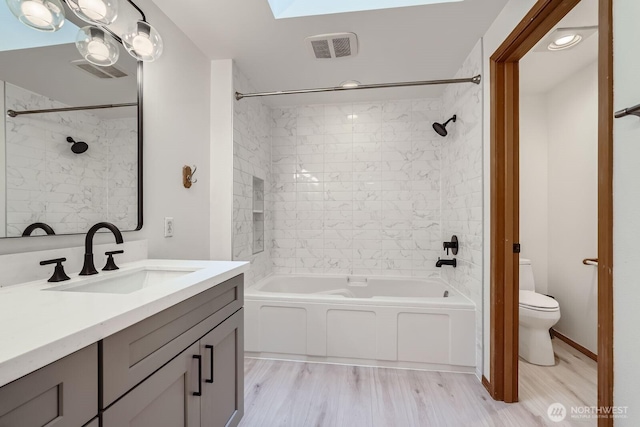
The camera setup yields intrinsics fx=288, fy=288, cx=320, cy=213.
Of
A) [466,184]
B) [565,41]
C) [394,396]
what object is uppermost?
[565,41]

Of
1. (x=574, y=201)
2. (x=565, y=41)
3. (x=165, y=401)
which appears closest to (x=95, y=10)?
(x=165, y=401)

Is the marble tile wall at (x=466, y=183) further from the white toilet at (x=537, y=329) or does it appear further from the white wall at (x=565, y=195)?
the white wall at (x=565, y=195)

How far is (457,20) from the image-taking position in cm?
178

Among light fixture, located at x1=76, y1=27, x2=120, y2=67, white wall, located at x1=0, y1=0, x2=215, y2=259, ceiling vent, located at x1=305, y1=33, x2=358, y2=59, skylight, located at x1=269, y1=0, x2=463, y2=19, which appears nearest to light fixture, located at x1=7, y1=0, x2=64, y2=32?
light fixture, located at x1=76, y1=27, x2=120, y2=67

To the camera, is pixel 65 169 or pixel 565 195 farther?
pixel 565 195

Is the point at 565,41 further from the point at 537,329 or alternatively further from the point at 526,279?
the point at 537,329

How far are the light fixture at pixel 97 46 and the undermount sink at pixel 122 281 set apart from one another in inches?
36.4

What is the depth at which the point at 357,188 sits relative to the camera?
3.15 metres

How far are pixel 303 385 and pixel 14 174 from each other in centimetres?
181

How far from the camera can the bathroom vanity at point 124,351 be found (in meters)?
0.52

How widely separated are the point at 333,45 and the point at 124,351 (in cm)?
211

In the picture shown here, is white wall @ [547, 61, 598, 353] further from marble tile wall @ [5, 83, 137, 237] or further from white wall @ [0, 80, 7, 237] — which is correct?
white wall @ [0, 80, 7, 237]
